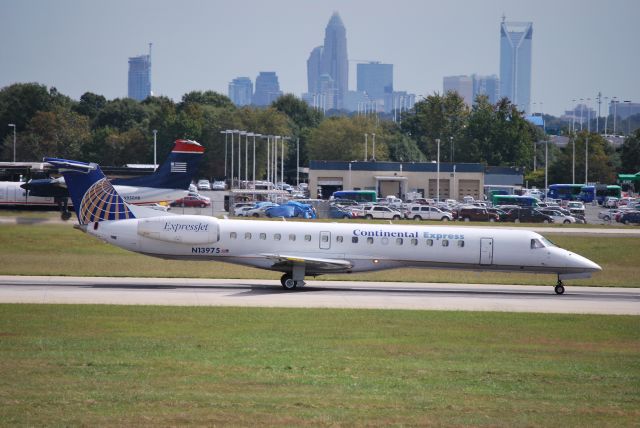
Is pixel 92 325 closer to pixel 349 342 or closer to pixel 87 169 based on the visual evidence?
pixel 349 342

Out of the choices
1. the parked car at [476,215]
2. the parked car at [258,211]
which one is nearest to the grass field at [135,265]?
the parked car at [258,211]

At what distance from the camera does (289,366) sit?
20.9m

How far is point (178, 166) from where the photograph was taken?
5522 cm

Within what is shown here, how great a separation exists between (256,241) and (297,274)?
6.29 ft

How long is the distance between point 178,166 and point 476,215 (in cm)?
3396

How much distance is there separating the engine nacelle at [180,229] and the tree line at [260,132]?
306 ft

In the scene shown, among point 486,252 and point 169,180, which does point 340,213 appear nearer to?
point 169,180

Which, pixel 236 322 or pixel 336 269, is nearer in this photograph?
pixel 236 322

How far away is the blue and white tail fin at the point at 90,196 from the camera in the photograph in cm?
3538

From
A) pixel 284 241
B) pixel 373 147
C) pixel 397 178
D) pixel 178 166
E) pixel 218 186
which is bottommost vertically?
pixel 218 186

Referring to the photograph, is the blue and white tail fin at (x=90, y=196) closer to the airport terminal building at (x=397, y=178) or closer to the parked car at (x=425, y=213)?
the parked car at (x=425, y=213)

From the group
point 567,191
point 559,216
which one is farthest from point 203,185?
point 559,216

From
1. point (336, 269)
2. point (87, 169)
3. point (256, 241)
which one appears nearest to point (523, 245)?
point (336, 269)

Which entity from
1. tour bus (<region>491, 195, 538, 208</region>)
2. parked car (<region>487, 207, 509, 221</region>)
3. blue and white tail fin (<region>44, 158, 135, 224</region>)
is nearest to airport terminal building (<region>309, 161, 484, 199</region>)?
tour bus (<region>491, 195, 538, 208</region>)
